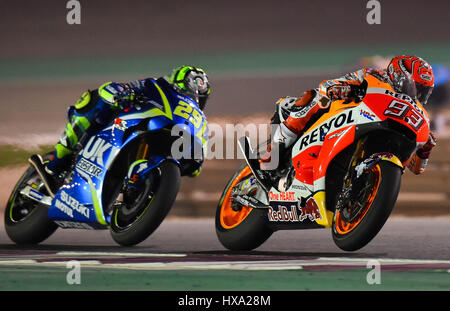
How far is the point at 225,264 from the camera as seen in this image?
8.16 m

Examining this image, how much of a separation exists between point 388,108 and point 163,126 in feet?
7.82

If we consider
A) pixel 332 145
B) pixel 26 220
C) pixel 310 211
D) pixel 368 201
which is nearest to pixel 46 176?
pixel 26 220

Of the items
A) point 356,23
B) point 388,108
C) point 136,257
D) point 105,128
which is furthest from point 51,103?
point 388,108

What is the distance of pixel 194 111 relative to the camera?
9.73 metres

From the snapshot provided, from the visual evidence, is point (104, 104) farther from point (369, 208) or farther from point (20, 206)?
point (369, 208)

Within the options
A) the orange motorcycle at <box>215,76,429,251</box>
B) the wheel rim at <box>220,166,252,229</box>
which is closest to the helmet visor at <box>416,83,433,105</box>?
the orange motorcycle at <box>215,76,429,251</box>

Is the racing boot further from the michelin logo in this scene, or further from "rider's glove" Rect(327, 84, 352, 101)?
"rider's glove" Rect(327, 84, 352, 101)

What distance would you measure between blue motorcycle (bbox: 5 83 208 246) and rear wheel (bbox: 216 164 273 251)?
45 cm

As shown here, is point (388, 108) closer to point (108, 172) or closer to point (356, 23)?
point (108, 172)

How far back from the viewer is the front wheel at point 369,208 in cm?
768

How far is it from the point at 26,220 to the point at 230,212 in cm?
218

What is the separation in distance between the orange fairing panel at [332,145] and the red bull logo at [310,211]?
0.21 metres

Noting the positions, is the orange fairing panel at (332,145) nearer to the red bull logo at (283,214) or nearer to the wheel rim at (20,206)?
the red bull logo at (283,214)

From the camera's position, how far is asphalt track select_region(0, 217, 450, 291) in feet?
23.2
